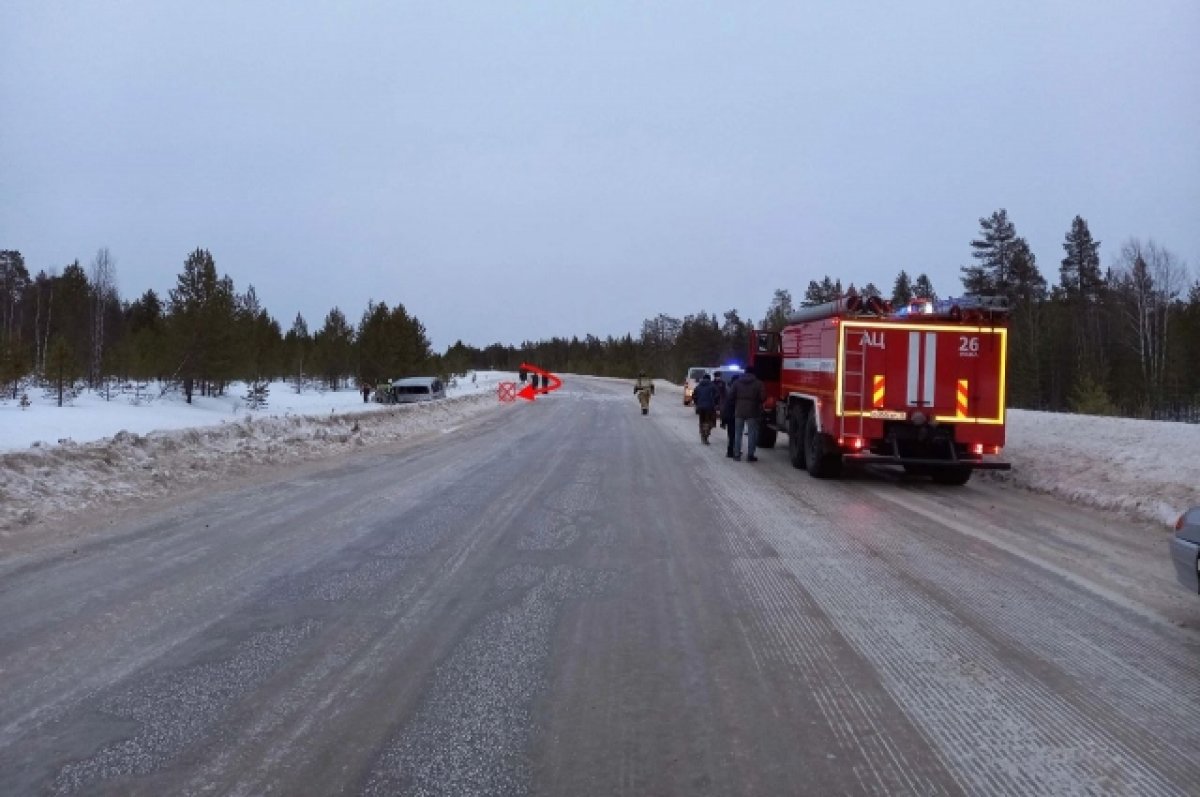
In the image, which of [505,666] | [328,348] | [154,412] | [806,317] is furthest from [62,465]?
[328,348]

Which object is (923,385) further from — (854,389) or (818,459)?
(818,459)

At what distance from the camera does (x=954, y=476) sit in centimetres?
1418

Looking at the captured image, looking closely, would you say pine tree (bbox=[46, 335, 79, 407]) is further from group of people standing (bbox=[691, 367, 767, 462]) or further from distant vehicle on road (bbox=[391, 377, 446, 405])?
group of people standing (bbox=[691, 367, 767, 462])

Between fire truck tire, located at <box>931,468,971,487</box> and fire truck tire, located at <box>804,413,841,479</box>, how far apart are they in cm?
169

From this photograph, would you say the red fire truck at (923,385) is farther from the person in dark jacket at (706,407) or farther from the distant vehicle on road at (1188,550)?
the person in dark jacket at (706,407)

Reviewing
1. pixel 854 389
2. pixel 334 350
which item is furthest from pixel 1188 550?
pixel 334 350

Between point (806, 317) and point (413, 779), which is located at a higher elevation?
point (806, 317)

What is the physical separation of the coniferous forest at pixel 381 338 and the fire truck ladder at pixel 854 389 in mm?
6861

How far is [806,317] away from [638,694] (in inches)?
506

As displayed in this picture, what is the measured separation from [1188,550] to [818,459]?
28.1ft

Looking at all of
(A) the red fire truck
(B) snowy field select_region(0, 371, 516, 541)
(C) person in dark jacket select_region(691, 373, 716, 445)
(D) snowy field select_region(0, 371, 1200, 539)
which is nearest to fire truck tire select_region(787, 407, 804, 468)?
(A) the red fire truck

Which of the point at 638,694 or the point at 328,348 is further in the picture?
the point at 328,348

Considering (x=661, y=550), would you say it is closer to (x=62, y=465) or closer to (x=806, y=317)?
(x=62, y=465)

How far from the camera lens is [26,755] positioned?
3.73 m
